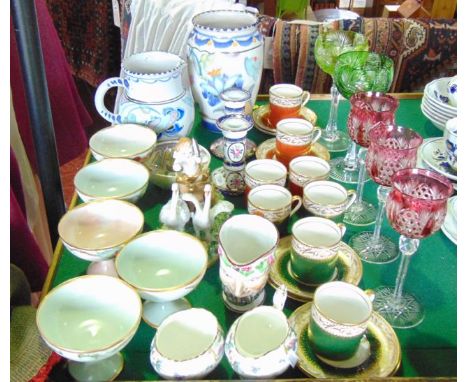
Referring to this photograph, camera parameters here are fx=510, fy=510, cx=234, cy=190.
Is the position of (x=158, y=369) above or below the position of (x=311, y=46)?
below

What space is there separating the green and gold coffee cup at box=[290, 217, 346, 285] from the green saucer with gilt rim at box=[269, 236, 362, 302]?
0.03ft

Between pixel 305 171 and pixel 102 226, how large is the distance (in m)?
0.36

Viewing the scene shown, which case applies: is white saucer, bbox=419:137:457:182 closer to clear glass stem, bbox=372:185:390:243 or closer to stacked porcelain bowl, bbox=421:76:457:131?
stacked porcelain bowl, bbox=421:76:457:131

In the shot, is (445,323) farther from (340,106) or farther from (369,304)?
(340,106)

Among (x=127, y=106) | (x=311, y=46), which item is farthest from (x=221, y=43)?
(x=311, y=46)

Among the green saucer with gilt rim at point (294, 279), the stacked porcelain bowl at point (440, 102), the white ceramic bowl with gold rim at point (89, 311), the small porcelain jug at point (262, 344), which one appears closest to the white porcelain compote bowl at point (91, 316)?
the white ceramic bowl with gold rim at point (89, 311)

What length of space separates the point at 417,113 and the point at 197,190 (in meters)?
0.64

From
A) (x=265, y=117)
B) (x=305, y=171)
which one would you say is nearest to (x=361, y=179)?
(x=305, y=171)

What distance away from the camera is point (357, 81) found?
93 centimetres

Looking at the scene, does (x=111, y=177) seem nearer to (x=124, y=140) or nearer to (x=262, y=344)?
(x=124, y=140)

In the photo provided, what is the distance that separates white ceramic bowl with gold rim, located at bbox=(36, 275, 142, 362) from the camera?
24.2 inches

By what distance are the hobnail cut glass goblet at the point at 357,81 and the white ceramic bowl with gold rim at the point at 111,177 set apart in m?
0.37

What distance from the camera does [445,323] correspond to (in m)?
0.71

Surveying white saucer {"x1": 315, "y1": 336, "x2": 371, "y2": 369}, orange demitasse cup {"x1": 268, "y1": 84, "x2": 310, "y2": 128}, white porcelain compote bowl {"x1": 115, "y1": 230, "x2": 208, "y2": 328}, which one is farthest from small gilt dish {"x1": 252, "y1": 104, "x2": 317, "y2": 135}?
white saucer {"x1": 315, "y1": 336, "x2": 371, "y2": 369}
